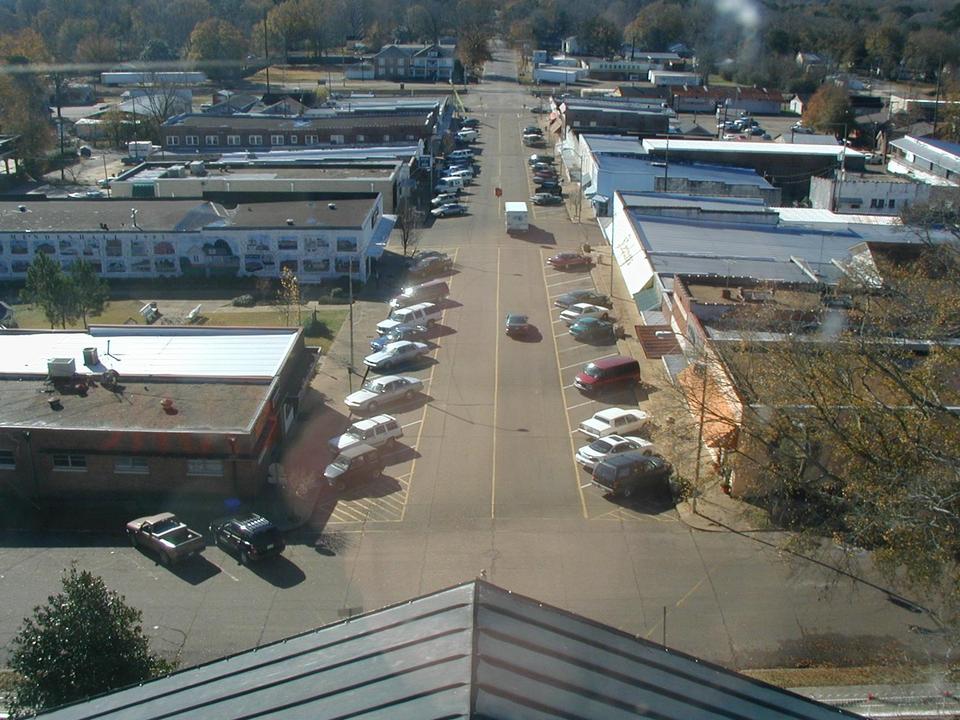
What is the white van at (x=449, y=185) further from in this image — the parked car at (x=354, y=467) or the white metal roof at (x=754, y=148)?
the parked car at (x=354, y=467)

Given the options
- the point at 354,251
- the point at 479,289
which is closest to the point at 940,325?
the point at 479,289

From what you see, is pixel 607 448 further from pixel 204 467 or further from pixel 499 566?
pixel 204 467

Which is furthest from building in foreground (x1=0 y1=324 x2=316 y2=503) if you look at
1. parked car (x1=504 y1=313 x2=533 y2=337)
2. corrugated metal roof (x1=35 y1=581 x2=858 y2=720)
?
corrugated metal roof (x1=35 y1=581 x2=858 y2=720)

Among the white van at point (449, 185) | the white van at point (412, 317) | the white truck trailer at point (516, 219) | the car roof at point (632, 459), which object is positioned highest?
the white van at point (449, 185)

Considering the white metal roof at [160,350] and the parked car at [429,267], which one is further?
the parked car at [429,267]

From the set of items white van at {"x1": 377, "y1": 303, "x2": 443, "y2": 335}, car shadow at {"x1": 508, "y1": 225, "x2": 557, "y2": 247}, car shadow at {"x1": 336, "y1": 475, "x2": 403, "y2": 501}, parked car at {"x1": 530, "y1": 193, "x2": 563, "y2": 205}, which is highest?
parked car at {"x1": 530, "y1": 193, "x2": 563, "y2": 205}

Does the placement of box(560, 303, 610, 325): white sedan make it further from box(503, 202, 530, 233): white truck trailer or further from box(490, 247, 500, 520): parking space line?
box(503, 202, 530, 233): white truck trailer

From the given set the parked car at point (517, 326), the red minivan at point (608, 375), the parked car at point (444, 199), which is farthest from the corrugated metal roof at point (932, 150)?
the red minivan at point (608, 375)
